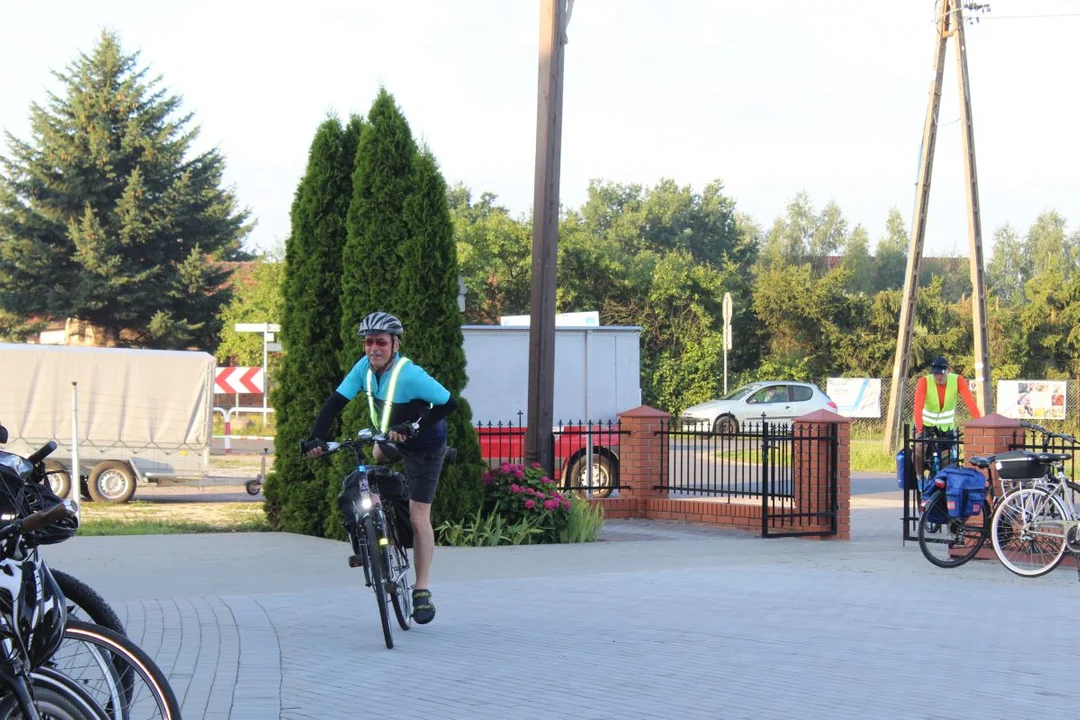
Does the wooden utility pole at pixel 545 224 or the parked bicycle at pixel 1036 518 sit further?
the wooden utility pole at pixel 545 224

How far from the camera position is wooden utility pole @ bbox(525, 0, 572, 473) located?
13523 millimetres

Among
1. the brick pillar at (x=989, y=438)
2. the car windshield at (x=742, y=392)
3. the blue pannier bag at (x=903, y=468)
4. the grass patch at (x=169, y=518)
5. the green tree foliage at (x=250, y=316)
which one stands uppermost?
→ the green tree foliage at (x=250, y=316)

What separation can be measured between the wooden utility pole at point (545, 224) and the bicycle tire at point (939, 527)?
12.7 feet

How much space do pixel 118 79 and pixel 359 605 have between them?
37217 mm

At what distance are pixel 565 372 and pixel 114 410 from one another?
21.8ft

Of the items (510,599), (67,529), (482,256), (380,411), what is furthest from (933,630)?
(482,256)

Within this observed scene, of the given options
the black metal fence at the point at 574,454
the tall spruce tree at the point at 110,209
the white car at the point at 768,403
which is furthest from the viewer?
the tall spruce tree at the point at 110,209

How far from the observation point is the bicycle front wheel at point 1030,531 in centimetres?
1050

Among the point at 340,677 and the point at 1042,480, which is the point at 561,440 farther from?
the point at 340,677

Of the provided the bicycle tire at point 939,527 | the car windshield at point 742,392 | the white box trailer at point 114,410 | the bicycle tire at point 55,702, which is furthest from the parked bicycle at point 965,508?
the car windshield at point 742,392

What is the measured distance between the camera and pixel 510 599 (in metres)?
8.91

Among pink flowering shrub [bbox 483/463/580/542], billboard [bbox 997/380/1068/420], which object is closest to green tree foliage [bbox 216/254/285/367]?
billboard [bbox 997/380/1068/420]

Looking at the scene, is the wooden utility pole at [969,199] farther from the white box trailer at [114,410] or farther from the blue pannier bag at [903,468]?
the white box trailer at [114,410]

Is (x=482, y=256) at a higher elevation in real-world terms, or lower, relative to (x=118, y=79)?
lower
